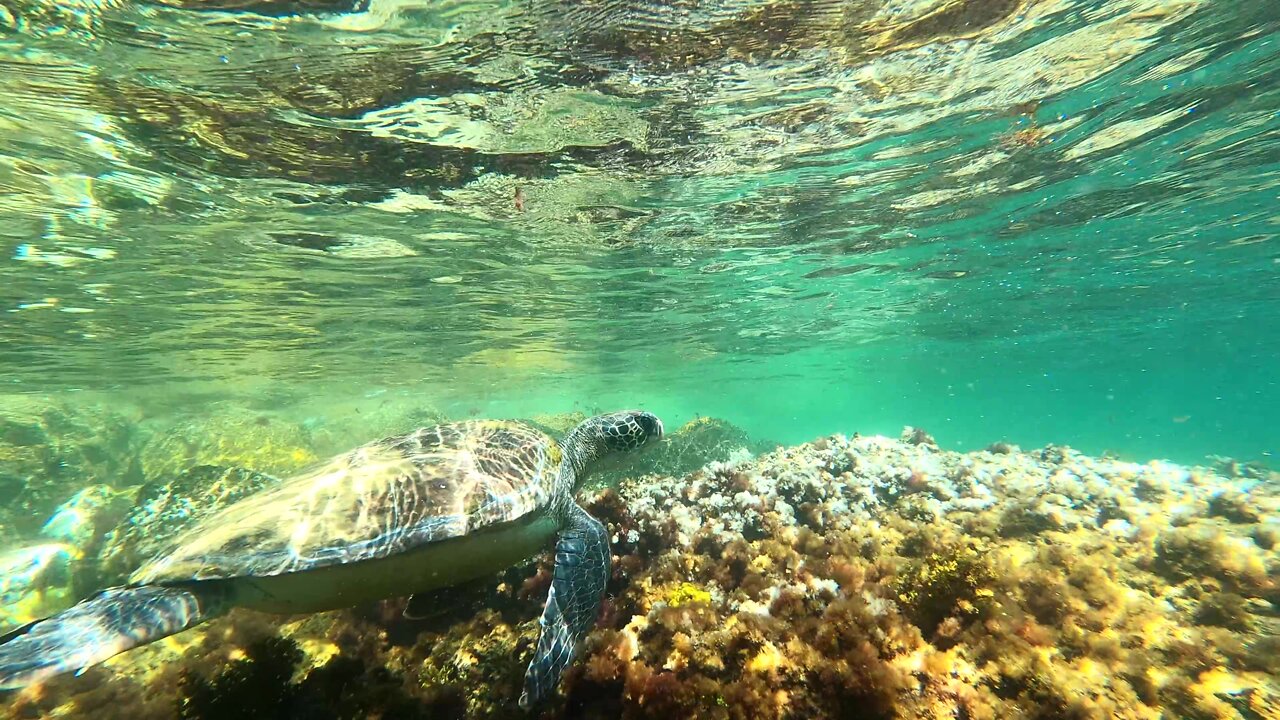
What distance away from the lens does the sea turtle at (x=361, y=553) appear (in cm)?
277

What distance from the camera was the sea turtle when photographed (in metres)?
2.77

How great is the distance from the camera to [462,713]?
301 centimetres

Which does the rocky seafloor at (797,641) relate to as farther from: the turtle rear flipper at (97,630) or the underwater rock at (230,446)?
the underwater rock at (230,446)

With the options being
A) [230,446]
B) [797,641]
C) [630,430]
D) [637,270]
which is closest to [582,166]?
[630,430]

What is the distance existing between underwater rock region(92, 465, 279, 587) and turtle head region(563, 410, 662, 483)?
Result: 193 inches

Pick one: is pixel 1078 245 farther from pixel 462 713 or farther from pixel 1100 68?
pixel 462 713

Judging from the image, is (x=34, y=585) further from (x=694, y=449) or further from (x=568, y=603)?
(x=694, y=449)

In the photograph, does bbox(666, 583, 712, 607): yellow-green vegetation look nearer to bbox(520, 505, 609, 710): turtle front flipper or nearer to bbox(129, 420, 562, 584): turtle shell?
bbox(520, 505, 609, 710): turtle front flipper

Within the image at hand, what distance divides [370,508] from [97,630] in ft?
4.80

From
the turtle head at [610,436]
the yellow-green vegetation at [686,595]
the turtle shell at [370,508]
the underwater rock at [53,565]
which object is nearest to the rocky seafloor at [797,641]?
the yellow-green vegetation at [686,595]

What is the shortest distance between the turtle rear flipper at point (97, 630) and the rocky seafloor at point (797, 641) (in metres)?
0.51

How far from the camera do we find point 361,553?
3285 millimetres

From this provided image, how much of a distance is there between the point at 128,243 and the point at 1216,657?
1567cm

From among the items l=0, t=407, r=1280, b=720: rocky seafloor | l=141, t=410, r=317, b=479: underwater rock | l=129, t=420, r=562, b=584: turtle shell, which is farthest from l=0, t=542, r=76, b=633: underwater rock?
l=129, t=420, r=562, b=584: turtle shell
